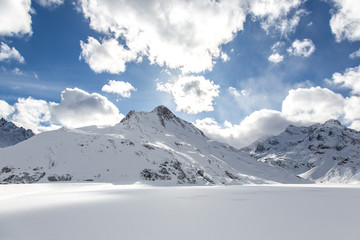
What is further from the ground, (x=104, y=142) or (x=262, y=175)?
(x=104, y=142)

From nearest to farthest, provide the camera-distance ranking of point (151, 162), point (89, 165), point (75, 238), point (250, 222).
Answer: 1. point (75, 238)
2. point (250, 222)
3. point (89, 165)
4. point (151, 162)

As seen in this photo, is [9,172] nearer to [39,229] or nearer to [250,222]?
[39,229]

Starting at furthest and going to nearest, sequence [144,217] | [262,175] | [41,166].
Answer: [262,175]
[41,166]
[144,217]

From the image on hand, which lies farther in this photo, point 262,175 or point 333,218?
point 262,175

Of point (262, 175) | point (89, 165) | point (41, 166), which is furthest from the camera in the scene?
point (262, 175)

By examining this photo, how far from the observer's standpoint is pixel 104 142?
9050 cm

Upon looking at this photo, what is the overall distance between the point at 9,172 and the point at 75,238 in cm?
6752

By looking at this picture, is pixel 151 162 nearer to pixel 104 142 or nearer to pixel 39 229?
pixel 104 142

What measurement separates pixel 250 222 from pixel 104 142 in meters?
83.7

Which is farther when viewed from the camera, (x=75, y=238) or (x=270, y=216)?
(x=270, y=216)

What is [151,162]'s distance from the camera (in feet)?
291

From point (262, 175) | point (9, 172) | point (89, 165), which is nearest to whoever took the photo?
point (9, 172)

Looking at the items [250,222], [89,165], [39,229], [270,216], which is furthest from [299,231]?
[89,165]

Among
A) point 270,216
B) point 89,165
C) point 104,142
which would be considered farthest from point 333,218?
point 104,142
